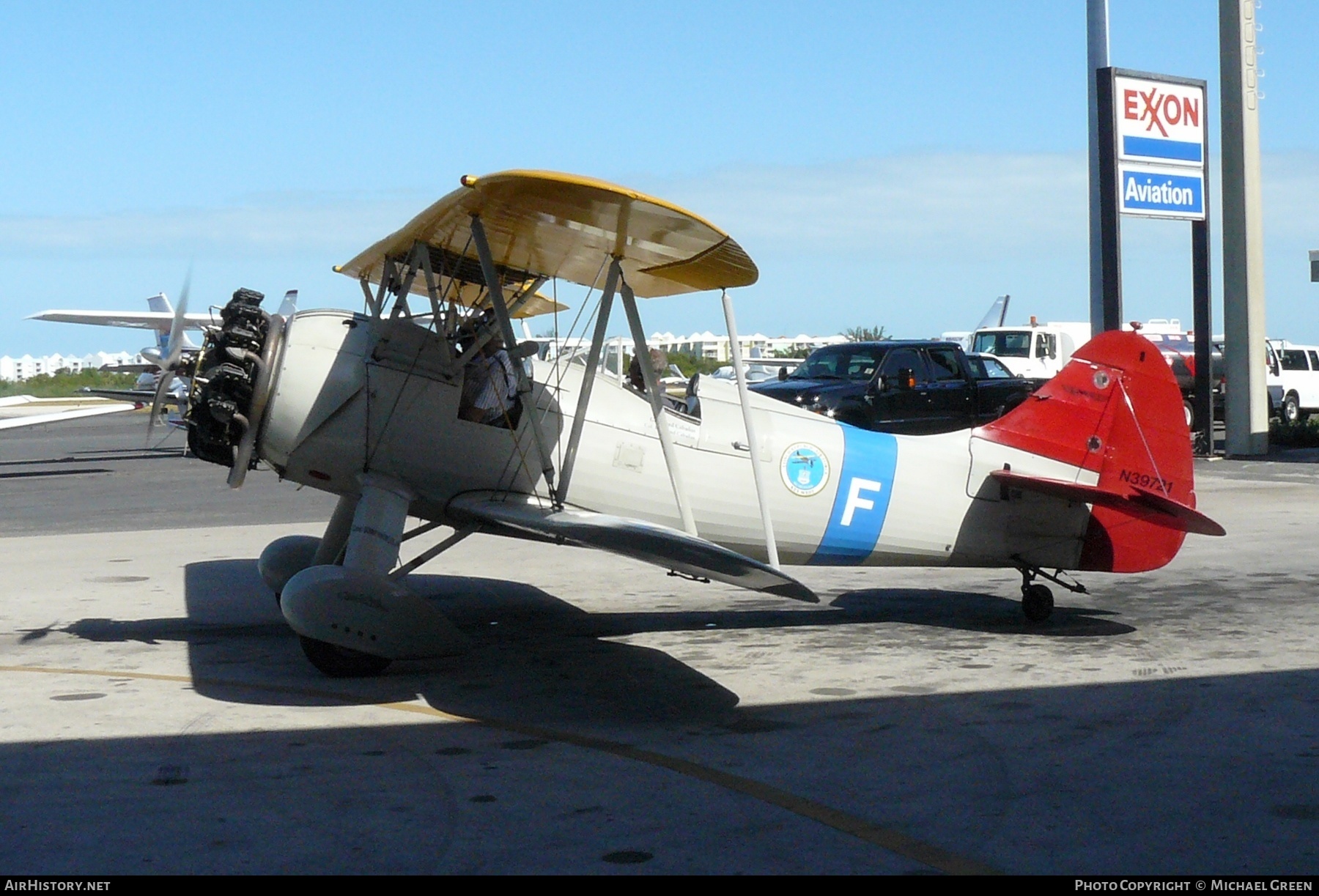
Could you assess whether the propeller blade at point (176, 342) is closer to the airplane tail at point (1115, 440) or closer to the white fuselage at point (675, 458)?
the white fuselage at point (675, 458)

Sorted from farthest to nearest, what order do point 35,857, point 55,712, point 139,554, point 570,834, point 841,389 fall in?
1. point 841,389
2. point 139,554
3. point 55,712
4. point 570,834
5. point 35,857

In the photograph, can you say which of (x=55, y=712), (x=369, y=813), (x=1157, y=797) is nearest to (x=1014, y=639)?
(x=1157, y=797)

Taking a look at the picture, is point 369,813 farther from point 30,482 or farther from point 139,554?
point 30,482

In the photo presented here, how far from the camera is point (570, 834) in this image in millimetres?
4621

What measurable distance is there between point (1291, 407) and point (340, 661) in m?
33.1

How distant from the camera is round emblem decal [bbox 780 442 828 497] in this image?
863cm

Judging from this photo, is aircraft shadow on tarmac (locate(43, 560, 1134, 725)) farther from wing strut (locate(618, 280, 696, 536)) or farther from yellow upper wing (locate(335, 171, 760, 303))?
yellow upper wing (locate(335, 171, 760, 303))

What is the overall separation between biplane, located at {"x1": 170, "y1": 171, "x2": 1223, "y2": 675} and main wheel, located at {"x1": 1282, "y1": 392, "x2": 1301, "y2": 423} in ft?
92.9

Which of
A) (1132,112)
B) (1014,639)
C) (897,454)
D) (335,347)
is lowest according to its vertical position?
(1014,639)

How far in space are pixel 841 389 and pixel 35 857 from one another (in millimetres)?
17039

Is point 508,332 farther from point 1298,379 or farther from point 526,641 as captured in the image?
point 1298,379

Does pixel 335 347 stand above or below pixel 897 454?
above

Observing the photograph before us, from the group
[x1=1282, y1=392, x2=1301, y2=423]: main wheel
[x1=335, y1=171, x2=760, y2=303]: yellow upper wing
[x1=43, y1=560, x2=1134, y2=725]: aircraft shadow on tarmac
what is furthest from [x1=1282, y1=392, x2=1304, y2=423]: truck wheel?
[x1=335, y1=171, x2=760, y2=303]: yellow upper wing

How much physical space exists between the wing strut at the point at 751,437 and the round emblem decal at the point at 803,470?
31 centimetres
